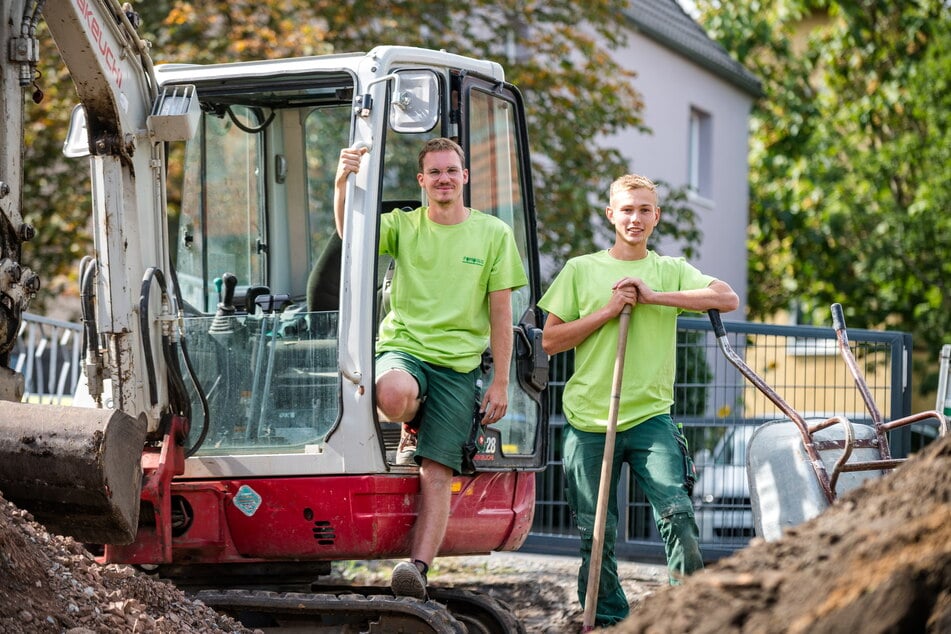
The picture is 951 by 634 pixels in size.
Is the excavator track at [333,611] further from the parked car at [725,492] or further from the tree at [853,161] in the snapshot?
the tree at [853,161]

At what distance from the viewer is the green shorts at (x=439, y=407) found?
5.64 m

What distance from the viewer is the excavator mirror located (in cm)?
567

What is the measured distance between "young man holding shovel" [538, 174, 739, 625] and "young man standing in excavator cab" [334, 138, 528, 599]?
310 millimetres

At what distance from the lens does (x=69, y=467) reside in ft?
16.4

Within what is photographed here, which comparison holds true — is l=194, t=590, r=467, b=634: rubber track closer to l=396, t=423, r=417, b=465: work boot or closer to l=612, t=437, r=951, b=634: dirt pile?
l=396, t=423, r=417, b=465: work boot

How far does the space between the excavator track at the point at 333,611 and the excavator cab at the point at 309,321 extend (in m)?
0.18

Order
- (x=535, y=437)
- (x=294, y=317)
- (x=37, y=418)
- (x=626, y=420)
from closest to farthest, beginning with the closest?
(x=37, y=418) → (x=626, y=420) → (x=294, y=317) → (x=535, y=437)

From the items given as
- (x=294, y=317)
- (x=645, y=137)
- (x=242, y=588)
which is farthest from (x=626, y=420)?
(x=645, y=137)

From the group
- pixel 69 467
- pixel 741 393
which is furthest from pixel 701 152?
pixel 69 467

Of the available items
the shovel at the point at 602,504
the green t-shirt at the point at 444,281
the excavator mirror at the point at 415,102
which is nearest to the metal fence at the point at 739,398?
the green t-shirt at the point at 444,281

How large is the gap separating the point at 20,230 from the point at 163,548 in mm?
1424

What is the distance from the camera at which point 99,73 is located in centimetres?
557

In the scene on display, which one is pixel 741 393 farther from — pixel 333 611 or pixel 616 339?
pixel 333 611

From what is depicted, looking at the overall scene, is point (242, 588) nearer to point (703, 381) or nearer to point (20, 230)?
point (20, 230)
